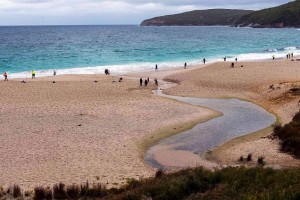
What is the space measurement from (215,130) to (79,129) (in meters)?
7.81

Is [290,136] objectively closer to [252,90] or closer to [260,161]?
[260,161]

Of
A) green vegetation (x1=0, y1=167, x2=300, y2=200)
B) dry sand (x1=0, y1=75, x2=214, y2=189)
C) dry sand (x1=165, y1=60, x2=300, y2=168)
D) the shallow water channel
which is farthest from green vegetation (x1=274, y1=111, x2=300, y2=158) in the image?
green vegetation (x1=0, y1=167, x2=300, y2=200)

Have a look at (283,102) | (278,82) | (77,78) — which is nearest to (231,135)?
(283,102)

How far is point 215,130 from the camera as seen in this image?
2434cm

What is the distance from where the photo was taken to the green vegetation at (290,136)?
19.1m

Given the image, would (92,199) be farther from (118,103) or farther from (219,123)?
(118,103)

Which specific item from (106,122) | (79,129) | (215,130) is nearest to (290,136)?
(215,130)

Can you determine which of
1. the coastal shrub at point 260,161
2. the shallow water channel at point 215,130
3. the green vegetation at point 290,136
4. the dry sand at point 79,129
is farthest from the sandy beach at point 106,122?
the shallow water channel at point 215,130

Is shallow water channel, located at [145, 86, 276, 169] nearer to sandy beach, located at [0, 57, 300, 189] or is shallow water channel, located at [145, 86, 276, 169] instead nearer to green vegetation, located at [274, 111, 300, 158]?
sandy beach, located at [0, 57, 300, 189]

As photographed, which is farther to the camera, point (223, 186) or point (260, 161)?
point (260, 161)

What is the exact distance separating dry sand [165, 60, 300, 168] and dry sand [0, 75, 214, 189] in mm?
4283

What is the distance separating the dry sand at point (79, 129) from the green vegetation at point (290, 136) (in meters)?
6.43

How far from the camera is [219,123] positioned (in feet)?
85.6

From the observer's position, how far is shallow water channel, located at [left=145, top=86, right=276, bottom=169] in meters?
20.1
